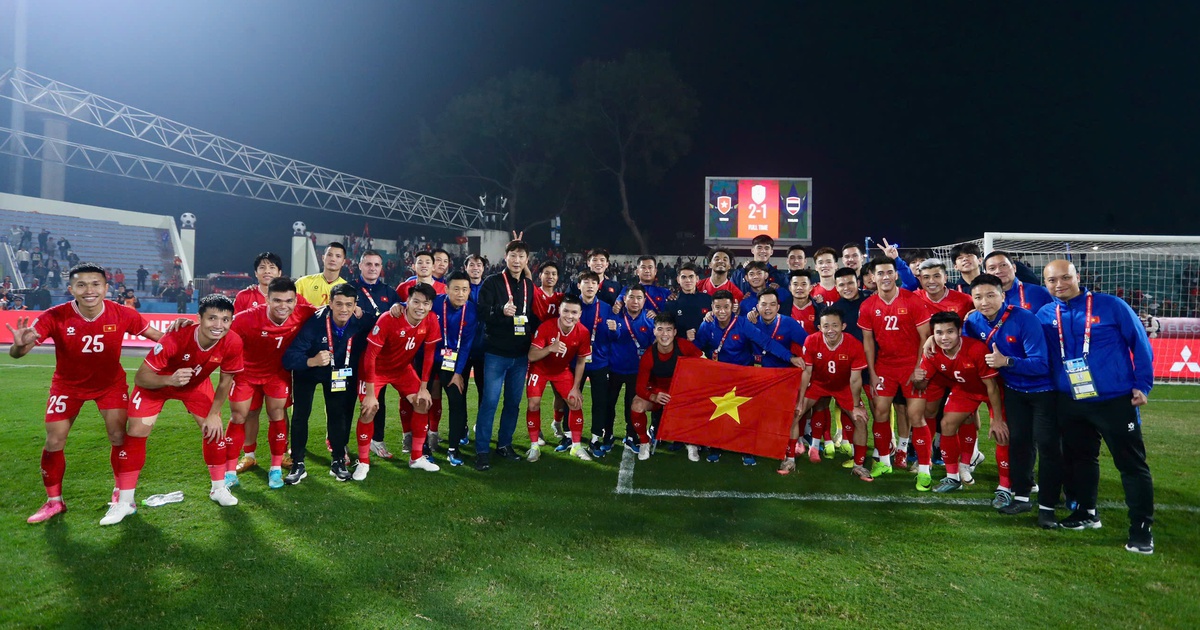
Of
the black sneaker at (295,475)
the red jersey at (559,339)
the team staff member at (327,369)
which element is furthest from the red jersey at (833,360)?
the black sneaker at (295,475)

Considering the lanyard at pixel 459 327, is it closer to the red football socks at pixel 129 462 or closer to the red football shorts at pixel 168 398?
the red football shorts at pixel 168 398

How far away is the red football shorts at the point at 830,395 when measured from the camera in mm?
6301

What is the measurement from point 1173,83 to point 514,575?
122 ft

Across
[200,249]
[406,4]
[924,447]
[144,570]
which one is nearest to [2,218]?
[200,249]

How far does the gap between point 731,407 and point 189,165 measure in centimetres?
2631

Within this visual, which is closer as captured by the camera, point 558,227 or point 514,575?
point 514,575

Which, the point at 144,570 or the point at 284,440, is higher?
the point at 284,440

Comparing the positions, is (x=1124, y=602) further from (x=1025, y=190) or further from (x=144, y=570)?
(x=1025, y=190)

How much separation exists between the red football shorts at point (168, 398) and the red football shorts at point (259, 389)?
8.2 inches

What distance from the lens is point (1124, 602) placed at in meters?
3.37

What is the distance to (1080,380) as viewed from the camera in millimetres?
4336

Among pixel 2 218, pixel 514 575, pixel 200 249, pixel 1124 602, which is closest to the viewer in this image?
pixel 1124 602

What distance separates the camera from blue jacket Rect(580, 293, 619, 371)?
6879 mm

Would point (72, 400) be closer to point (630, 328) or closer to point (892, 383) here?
point (630, 328)
